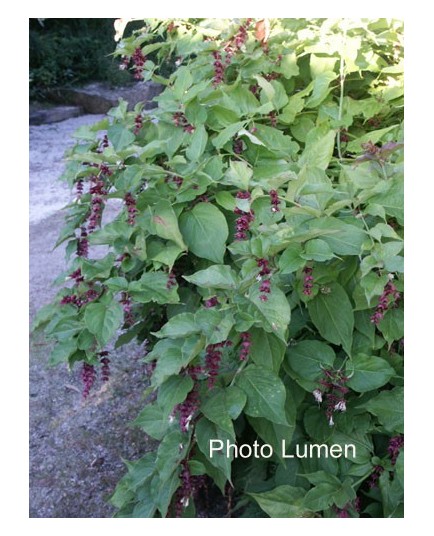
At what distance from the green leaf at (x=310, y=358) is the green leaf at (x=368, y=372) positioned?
44 mm

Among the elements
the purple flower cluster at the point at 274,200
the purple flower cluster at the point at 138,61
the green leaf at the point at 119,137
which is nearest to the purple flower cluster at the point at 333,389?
the purple flower cluster at the point at 274,200

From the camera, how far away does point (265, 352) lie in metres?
1.20

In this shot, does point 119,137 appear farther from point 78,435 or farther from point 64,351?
point 78,435

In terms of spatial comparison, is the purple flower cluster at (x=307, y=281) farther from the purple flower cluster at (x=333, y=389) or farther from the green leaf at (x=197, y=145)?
the green leaf at (x=197, y=145)

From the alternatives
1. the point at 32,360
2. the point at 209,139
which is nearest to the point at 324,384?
the point at 209,139

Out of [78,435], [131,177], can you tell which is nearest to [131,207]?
[131,177]

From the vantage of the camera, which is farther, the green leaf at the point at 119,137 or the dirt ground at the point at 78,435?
the dirt ground at the point at 78,435

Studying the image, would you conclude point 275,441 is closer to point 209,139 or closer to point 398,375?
point 398,375

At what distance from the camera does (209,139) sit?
153 cm

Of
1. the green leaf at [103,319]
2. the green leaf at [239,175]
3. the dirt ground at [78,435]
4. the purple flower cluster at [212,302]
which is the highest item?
the green leaf at [239,175]

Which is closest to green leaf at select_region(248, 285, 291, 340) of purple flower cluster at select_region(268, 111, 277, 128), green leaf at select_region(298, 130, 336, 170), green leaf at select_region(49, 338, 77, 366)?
green leaf at select_region(298, 130, 336, 170)

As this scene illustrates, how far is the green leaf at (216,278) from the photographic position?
1105mm

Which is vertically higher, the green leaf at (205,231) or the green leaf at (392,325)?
the green leaf at (205,231)
